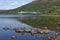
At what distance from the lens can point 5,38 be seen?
44812mm

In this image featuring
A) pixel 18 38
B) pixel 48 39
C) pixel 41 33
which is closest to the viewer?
pixel 48 39

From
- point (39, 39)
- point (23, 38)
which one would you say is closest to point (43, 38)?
point (39, 39)

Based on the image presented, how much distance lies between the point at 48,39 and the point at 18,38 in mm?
7127

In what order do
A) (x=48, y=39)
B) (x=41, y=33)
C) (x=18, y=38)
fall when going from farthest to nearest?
1. (x=41, y=33)
2. (x=18, y=38)
3. (x=48, y=39)

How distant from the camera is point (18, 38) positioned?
45062 mm

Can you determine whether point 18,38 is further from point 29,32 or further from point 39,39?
point 29,32

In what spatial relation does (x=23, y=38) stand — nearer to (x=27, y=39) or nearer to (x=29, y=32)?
(x=27, y=39)

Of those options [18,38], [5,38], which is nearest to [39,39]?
[18,38]

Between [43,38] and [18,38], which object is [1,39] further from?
[43,38]

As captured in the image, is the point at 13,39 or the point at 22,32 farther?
the point at 22,32

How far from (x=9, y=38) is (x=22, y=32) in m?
9.25

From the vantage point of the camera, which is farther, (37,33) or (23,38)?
(37,33)

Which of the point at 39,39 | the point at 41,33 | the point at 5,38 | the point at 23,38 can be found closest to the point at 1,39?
the point at 5,38

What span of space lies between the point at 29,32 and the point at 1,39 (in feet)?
36.4
